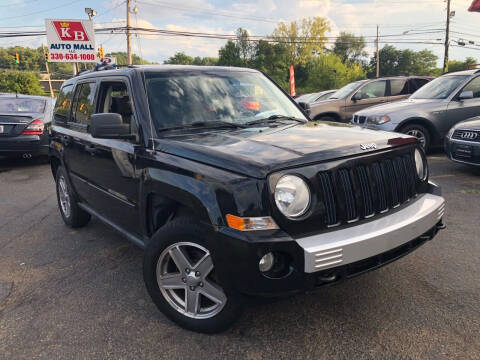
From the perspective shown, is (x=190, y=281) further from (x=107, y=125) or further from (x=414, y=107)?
(x=414, y=107)

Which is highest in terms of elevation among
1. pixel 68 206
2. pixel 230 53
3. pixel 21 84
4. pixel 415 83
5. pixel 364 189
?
pixel 230 53

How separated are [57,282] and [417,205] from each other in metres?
3.01

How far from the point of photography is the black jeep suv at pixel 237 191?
2143 mm

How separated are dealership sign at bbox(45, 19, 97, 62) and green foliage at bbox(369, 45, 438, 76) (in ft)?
224

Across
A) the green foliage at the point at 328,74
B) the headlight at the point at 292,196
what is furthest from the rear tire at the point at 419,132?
the green foliage at the point at 328,74

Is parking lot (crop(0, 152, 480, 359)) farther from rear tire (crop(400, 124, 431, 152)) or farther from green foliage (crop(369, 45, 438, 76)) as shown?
green foliage (crop(369, 45, 438, 76))

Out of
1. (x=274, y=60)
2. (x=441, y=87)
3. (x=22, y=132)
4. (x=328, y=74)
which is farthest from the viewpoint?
(x=274, y=60)

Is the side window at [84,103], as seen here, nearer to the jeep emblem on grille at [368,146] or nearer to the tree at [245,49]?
the jeep emblem on grille at [368,146]

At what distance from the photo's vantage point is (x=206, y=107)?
10.6ft

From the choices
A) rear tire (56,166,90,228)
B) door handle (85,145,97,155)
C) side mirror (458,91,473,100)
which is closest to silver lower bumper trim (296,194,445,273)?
door handle (85,145,97,155)

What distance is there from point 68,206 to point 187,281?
2814mm

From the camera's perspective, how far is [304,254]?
2.08m

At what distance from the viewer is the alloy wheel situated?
2.46 metres

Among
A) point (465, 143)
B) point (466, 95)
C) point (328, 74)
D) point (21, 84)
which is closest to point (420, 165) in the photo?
point (465, 143)
